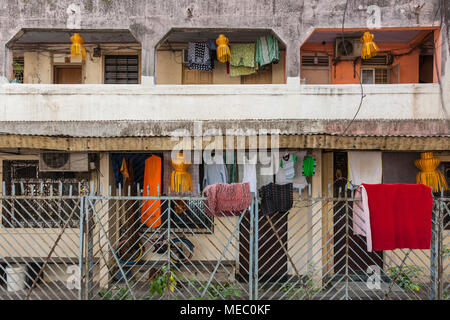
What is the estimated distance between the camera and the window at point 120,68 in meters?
10.1

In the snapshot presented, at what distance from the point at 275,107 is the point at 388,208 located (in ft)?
12.3

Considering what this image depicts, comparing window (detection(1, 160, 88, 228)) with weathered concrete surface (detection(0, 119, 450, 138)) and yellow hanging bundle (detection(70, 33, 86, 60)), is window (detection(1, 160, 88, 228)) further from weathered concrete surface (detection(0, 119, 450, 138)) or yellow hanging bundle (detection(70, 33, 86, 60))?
yellow hanging bundle (detection(70, 33, 86, 60))

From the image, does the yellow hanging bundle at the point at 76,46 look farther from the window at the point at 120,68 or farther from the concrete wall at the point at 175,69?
the concrete wall at the point at 175,69

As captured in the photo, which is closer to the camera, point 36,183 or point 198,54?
point 36,183

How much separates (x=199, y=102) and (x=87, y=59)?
399 centimetres

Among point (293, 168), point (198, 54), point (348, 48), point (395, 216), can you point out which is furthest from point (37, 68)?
point (395, 216)

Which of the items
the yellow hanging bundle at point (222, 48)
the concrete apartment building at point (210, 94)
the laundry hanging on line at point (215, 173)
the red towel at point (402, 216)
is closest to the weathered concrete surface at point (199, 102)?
the concrete apartment building at point (210, 94)

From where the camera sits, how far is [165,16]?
850cm

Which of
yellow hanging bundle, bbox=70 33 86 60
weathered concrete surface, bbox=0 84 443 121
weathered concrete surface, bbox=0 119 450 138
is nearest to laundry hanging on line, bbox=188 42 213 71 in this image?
weathered concrete surface, bbox=0 84 443 121

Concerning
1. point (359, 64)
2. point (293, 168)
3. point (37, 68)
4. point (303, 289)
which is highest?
point (359, 64)

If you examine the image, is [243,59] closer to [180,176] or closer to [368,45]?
[368,45]
